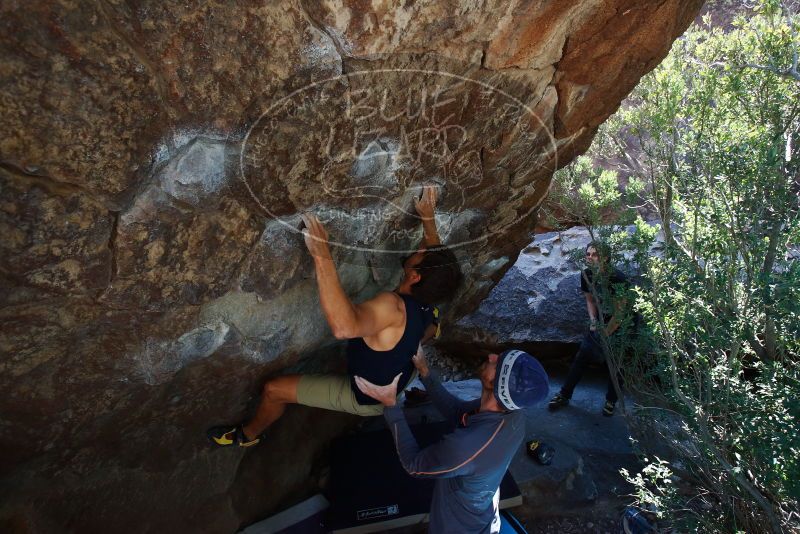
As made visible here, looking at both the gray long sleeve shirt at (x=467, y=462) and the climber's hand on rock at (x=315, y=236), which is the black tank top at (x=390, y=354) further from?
the climber's hand on rock at (x=315, y=236)

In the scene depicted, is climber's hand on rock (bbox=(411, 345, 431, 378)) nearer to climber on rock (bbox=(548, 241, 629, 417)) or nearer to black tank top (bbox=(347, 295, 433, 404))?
black tank top (bbox=(347, 295, 433, 404))

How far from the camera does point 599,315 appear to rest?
4.50 meters

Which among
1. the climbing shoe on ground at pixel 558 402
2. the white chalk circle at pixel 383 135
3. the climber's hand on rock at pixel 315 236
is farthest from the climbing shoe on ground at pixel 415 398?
the climber's hand on rock at pixel 315 236

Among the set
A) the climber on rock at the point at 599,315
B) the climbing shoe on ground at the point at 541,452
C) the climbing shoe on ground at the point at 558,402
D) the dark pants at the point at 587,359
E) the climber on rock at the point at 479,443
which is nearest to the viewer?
the climber on rock at the point at 479,443

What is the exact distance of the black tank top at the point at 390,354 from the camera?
2.51 meters

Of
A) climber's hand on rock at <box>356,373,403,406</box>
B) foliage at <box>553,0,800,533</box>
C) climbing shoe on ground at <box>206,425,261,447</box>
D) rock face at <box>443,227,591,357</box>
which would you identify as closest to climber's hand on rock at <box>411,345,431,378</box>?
climber's hand on rock at <box>356,373,403,406</box>

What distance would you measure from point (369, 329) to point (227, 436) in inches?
46.1

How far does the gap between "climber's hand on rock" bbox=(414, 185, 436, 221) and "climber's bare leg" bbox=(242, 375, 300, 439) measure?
114 cm

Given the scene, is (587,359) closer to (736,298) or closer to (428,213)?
(736,298)

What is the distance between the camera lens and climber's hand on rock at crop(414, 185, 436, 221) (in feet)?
8.88

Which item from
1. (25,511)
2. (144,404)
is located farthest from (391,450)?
(25,511)

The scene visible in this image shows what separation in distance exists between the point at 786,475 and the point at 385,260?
88.6 inches

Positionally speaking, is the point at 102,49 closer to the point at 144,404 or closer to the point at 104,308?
the point at 104,308

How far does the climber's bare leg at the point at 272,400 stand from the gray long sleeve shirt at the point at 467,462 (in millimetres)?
560
